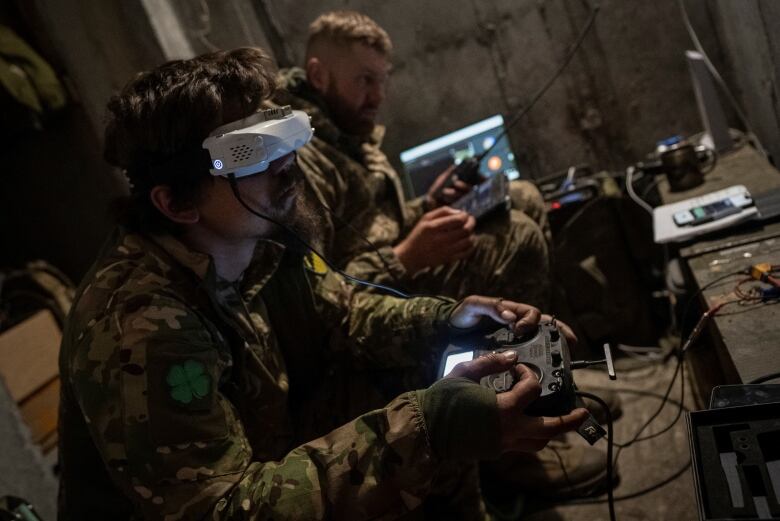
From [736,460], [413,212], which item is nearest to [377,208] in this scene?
[413,212]

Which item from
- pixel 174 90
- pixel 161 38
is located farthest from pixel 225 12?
pixel 174 90

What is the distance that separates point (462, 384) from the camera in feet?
3.67

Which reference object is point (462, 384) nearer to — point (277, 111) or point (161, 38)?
point (277, 111)

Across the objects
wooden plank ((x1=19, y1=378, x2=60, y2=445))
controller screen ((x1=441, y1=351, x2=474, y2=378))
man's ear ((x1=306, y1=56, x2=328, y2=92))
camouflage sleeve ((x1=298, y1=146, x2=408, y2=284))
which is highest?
man's ear ((x1=306, y1=56, x2=328, y2=92))

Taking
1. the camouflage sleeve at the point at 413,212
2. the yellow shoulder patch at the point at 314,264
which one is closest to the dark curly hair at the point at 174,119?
the yellow shoulder patch at the point at 314,264

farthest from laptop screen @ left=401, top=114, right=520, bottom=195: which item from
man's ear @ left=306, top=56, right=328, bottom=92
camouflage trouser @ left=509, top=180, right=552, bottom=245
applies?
man's ear @ left=306, top=56, right=328, bottom=92

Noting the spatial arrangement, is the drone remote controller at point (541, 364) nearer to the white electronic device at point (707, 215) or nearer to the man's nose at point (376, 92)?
the white electronic device at point (707, 215)

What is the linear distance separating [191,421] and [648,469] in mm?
1406

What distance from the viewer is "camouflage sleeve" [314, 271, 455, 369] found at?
64.5 inches

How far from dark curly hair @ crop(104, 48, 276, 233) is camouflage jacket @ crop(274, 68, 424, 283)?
0.59 metres

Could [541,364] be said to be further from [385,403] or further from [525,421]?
[385,403]

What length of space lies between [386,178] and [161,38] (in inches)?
50.5

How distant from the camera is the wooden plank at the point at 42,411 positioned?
2791 mm

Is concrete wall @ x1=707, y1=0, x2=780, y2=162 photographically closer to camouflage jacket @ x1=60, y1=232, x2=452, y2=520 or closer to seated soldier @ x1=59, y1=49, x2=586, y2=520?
seated soldier @ x1=59, y1=49, x2=586, y2=520
